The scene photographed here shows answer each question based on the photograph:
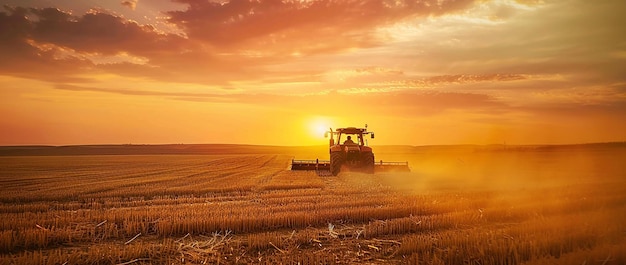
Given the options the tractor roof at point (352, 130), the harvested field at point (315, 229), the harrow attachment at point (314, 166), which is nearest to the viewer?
the harvested field at point (315, 229)

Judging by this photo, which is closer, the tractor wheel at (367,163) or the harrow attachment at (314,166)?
the tractor wheel at (367,163)

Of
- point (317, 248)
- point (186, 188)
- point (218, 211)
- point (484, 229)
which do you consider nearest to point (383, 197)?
point (484, 229)

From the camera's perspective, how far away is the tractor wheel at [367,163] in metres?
23.1

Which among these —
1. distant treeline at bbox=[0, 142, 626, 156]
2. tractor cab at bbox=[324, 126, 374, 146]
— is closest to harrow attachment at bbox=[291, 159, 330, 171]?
tractor cab at bbox=[324, 126, 374, 146]

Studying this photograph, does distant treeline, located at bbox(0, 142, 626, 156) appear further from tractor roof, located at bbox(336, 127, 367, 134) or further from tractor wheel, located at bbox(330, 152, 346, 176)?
tractor wheel, located at bbox(330, 152, 346, 176)

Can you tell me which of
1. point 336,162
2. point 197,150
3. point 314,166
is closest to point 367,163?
point 336,162

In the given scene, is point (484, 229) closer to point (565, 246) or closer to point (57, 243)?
point (565, 246)

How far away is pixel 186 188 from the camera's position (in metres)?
16.8

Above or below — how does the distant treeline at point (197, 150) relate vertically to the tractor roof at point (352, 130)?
below

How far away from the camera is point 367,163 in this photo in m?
23.2

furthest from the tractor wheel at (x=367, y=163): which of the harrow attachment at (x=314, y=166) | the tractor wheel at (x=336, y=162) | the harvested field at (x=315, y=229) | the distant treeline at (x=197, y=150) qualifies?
the distant treeline at (x=197, y=150)

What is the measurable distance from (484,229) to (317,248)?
164 inches

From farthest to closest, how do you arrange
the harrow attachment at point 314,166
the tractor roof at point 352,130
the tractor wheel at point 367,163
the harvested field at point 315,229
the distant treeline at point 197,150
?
the distant treeline at point 197,150 → the harrow attachment at point 314,166 → the tractor roof at point 352,130 → the tractor wheel at point 367,163 → the harvested field at point 315,229

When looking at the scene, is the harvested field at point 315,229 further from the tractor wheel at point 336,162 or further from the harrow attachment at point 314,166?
the harrow attachment at point 314,166
